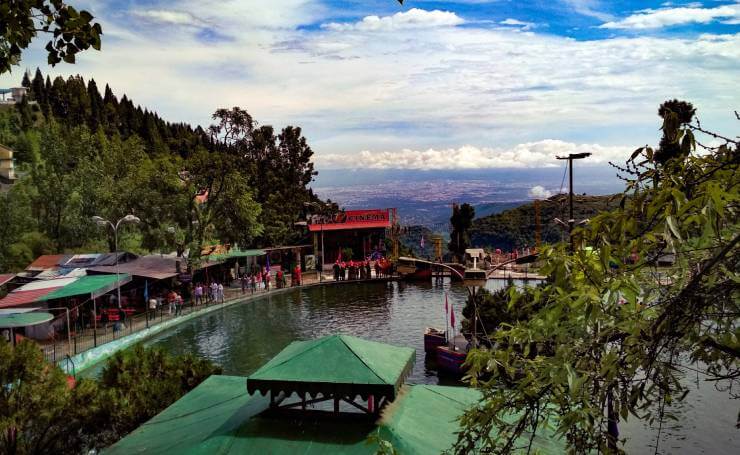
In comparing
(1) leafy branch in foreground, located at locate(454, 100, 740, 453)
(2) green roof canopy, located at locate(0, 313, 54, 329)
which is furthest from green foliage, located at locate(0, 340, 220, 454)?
(1) leafy branch in foreground, located at locate(454, 100, 740, 453)

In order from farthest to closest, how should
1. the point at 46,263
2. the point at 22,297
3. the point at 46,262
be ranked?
the point at 46,262, the point at 46,263, the point at 22,297

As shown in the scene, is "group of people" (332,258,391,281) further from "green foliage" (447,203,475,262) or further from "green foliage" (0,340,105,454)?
"green foliage" (0,340,105,454)

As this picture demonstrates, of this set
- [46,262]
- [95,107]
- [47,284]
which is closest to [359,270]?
[46,262]

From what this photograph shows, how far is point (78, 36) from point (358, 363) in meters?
5.21

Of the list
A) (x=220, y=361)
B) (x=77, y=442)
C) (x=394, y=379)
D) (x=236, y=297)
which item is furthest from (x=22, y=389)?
(x=236, y=297)

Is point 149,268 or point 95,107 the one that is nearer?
point 149,268

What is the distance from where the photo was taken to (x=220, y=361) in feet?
74.6

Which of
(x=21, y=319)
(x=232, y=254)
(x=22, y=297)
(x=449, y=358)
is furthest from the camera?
→ (x=232, y=254)

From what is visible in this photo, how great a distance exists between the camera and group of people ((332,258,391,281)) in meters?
42.7

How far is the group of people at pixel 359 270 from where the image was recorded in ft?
140

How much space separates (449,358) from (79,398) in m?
12.5

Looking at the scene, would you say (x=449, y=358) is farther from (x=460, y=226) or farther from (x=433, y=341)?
(x=460, y=226)

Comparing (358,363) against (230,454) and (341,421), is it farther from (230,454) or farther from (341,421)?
(230,454)

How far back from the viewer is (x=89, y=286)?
81.3 feet
